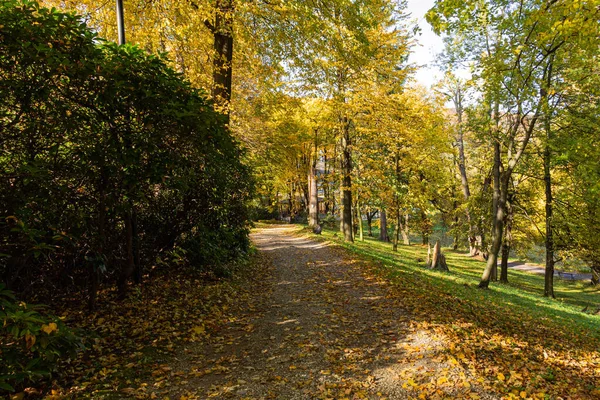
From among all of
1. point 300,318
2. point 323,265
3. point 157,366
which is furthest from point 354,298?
point 157,366

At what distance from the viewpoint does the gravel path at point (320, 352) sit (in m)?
3.88

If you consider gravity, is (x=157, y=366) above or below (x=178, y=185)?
below

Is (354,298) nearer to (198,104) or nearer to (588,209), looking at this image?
(198,104)

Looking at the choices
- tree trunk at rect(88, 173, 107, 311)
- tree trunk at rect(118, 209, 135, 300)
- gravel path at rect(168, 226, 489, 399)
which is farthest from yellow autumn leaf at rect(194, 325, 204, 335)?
tree trunk at rect(88, 173, 107, 311)

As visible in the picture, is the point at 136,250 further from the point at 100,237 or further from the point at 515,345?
the point at 515,345

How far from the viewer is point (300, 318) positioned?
604 centimetres

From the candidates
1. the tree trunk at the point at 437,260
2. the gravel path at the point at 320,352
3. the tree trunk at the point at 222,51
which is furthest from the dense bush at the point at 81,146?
the tree trunk at the point at 437,260

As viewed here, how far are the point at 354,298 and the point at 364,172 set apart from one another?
11.7m

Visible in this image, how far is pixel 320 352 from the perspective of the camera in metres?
4.74

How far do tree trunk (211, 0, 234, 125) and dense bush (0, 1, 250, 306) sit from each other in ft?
10.4

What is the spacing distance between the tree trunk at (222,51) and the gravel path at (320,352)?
4.77 m

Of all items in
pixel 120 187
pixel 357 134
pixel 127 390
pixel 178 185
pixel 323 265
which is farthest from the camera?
pixel 357 134

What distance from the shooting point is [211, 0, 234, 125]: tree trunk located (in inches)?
317

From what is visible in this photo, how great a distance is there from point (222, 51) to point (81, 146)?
19.8 ft
